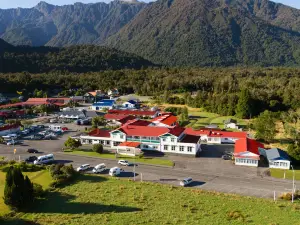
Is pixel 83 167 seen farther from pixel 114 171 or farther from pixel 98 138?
pixel 98 138

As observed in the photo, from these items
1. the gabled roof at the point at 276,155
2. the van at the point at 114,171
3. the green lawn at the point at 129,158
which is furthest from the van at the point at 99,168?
the gabled roof at the point at 276,155

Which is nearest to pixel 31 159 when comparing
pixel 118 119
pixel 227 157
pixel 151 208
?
pixel 151 208

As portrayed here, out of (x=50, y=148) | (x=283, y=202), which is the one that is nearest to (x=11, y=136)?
(x=50, y=148)

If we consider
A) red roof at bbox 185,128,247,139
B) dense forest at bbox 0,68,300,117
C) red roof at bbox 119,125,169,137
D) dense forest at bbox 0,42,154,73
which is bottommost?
red roof at bbox 185,128,247,139

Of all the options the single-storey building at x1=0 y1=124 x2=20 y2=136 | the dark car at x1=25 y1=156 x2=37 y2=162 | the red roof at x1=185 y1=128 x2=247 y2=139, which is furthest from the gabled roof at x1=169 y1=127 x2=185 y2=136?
the single-storey building at x1=0 y1=124 x2=20 y2=136

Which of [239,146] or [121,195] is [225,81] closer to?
[239,146]

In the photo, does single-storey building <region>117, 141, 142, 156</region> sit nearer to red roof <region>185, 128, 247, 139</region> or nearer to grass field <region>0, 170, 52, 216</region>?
grass field <region>0, 170, 52, 216</region>

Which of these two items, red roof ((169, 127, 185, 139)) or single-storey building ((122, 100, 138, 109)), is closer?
red roof ((169, 127, 185, 139))
